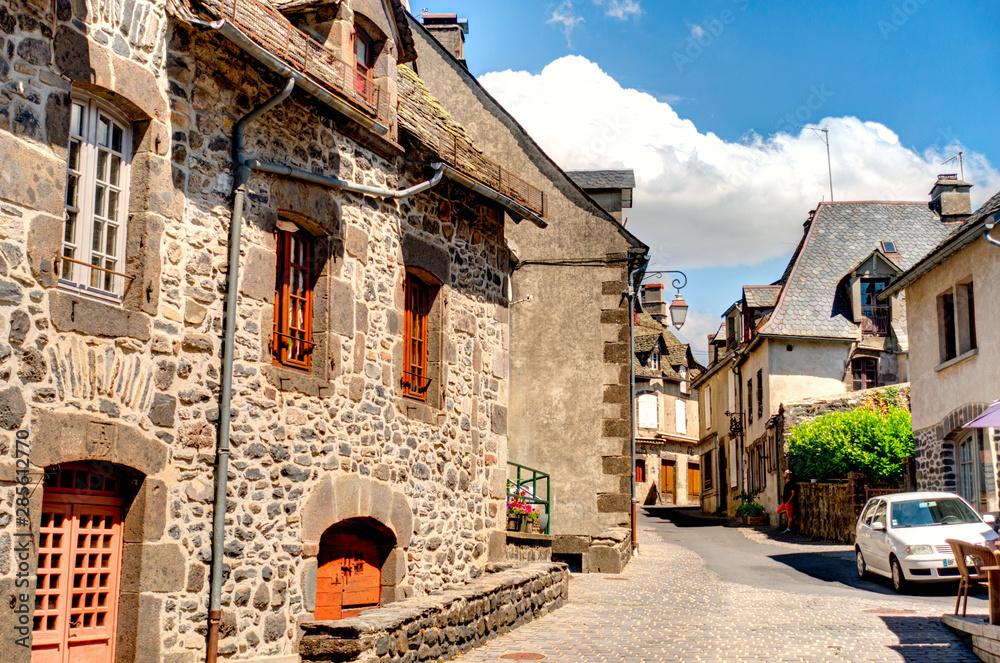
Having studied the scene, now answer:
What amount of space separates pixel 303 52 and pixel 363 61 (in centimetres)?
175

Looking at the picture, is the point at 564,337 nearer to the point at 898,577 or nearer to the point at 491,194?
the point at 491,194

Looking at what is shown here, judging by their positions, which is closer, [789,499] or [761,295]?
[789,499]

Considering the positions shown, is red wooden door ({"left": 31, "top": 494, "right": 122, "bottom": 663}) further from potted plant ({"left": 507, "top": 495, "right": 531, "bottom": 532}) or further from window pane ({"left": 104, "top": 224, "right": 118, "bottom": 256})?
potted plant ({"left": 507, "top": 495, "right": 531, "bottom": 532})

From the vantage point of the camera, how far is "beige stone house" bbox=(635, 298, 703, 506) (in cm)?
4881

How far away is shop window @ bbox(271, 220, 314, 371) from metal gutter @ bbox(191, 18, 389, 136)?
3.88 ft

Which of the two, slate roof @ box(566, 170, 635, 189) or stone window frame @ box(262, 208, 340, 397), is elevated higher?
slate roof @ box(566, 170, 635, 189)

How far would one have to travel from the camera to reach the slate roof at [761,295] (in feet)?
103

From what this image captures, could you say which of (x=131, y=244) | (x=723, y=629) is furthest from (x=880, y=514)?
(x=131, y=244)

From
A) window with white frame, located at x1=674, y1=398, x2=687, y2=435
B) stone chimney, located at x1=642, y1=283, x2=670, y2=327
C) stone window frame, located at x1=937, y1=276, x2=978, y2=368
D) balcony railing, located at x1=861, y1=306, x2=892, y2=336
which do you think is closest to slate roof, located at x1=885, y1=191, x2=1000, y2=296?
stone window frame, located at x1=937, y1=276, x2=978, y2=368

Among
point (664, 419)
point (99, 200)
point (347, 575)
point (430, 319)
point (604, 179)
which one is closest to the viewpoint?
point (99, 200)

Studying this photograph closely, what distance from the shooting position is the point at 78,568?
6.97 metres

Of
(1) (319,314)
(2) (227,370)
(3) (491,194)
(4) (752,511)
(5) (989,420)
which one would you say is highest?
(3) (491,194)

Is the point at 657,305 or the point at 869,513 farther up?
the point at 657,305

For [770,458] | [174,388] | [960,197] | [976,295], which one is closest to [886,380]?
[770,458]
